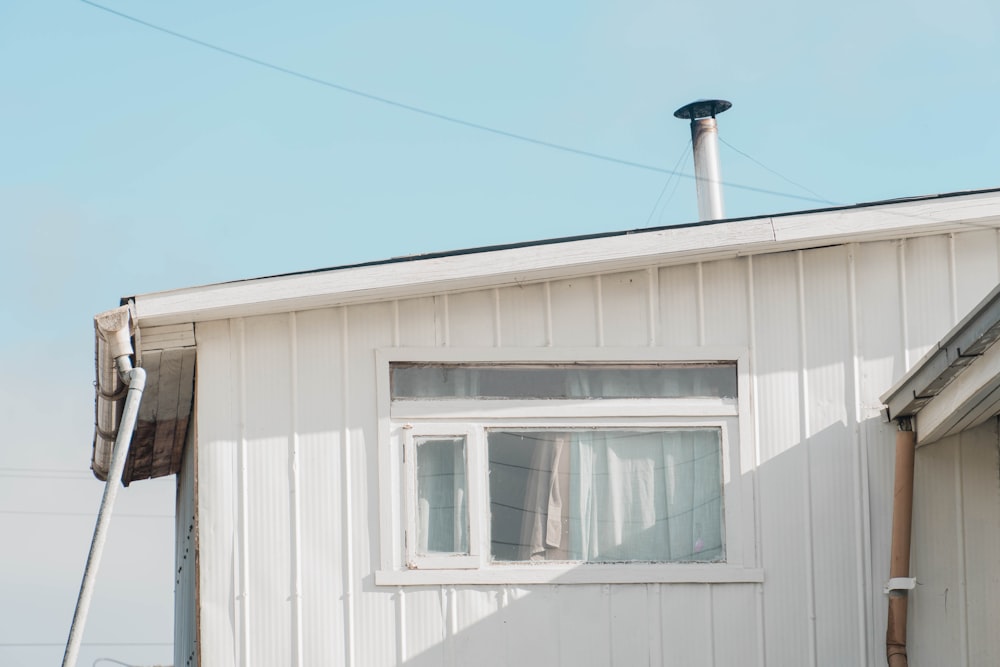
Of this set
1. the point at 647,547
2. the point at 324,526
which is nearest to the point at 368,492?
the point at 324,526

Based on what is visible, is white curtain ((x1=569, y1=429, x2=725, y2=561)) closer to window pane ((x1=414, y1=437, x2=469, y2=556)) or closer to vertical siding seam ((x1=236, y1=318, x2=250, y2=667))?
window pane ((x1=414, y1=437, x2=469, y2=556))

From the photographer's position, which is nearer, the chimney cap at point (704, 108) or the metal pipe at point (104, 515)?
the metal pipe at point (104, 515)

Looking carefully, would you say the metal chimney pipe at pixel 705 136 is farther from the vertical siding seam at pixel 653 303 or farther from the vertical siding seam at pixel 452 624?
the vertical siding seam at pixel 452 624

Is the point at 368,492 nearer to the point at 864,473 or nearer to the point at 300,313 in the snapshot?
the point at 300,313

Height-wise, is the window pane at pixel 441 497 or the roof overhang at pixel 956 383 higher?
the roof overhang at pixel 956 383

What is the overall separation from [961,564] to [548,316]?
2.61 m

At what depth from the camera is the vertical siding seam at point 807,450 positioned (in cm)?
752

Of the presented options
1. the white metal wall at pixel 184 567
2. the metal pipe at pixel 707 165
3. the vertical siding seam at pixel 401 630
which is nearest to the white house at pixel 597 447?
the vertical siding seam at pixel 401 630

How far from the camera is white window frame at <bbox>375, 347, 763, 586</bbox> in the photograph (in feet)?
24.0

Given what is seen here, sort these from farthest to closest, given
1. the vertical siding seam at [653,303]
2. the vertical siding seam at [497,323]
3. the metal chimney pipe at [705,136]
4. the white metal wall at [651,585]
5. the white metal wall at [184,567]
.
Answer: the metal chimney pipe at [705,136], the white metal wall at [184,567], the vertical siding seam at [653,303], the vertical siding seam at [497,323], the white metal wall at [651,585]

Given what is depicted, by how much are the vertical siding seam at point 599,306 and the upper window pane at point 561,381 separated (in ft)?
0.50

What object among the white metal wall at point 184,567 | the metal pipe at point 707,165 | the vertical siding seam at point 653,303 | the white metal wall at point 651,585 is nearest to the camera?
the white metal wall at point 651,585

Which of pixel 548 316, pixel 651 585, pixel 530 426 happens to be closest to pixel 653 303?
pixel 548 316

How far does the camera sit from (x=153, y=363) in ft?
24.1
